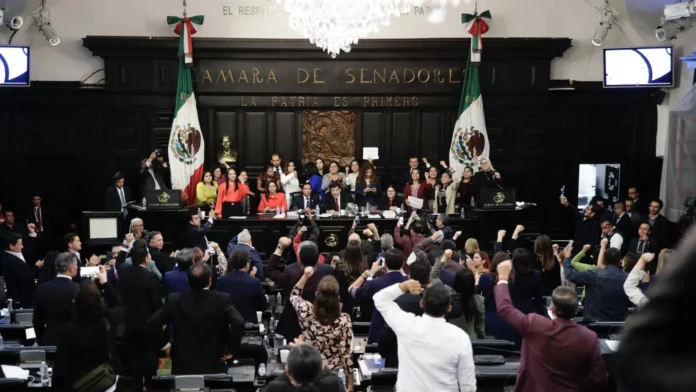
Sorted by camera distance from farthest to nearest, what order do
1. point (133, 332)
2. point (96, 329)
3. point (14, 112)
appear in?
point (14, 112)
point (133, 332)
point (96, 329)

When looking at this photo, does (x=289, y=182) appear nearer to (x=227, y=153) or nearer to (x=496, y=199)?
(x=227, y=153)

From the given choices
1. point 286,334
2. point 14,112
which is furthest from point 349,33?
point 14,112

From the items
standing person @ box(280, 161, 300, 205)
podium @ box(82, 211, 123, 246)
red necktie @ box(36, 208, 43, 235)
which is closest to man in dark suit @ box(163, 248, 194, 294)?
podium @ box(82, 211, 123, 246)

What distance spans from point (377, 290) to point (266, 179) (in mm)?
8596

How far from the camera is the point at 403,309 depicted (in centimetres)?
568

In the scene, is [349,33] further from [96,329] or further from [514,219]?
[96,329]

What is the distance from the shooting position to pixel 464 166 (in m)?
16.2

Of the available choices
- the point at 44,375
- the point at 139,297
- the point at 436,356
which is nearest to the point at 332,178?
the point at 139,297

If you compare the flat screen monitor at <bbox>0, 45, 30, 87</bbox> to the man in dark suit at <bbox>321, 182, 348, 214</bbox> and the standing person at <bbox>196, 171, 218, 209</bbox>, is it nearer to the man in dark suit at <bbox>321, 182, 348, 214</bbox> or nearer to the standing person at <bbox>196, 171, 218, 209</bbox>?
the standing person at <bbox>196, 171, 218, 209</bbox>

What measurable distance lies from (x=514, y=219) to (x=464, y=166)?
85.7 inches

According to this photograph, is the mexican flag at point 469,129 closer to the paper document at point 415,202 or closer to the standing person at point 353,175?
the standing person at point 353,175

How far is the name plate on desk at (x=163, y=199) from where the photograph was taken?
45.3 feet

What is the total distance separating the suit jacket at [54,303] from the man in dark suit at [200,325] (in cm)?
103

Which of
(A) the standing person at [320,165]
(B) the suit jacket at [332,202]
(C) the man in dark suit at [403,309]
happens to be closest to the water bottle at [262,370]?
(C) the man in dark suit at [403,309]
